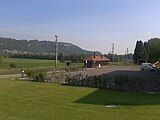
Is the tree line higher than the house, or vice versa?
the tree line

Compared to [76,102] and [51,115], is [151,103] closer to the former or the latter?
[76,102]

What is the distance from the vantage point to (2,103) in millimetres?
18031

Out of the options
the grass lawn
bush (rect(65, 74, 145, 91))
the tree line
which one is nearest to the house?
the tree line

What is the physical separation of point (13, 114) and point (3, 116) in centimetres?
60

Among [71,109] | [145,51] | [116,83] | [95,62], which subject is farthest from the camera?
[145,51]

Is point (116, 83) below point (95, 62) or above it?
below

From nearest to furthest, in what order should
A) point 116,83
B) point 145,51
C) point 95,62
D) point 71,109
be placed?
point 71,109 → point 116,83 → point 95,62 → point 145,51

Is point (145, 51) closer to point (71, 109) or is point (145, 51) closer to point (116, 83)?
point (116, 83)

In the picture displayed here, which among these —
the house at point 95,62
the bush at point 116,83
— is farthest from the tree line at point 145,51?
the bush at point 116,83

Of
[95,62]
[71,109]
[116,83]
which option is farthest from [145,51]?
[71,109]

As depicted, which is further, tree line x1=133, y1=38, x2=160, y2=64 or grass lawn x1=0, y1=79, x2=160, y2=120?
tree line x1=133, y1=38, x2=160, y2=64

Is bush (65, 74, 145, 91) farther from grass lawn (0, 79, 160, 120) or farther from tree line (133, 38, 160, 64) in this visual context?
tree line (133, 38, 160, 64)

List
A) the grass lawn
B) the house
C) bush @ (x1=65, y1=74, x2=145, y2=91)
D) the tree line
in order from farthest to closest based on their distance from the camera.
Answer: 1. the tree line
2. the house
3. bush @ (x1=65, y1=74, x2=145, y2=91)
4. the grass lawn

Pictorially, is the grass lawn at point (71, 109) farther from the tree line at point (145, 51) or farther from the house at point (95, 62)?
the tree line at point (145, 51)
